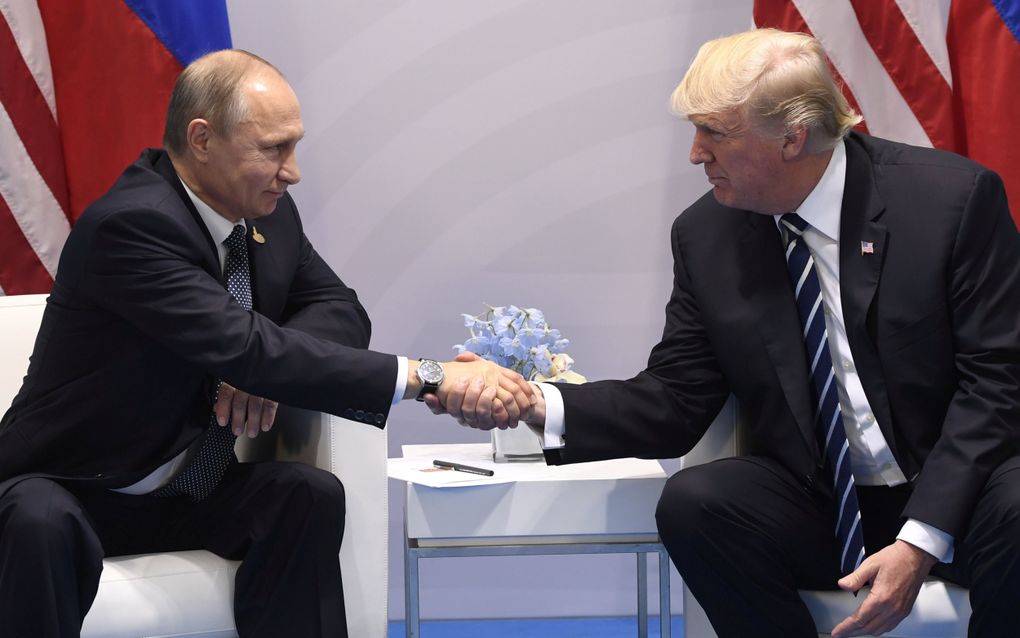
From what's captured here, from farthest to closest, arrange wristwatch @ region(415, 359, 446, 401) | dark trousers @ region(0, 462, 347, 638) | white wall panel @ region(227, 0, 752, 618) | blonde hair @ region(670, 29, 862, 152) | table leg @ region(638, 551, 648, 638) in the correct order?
white wall panel @ region(227, 0, 752, 618) → table leg @ region(638, 551, 648, 638) → wristwatch @ region(415, 359, 446, 401) → blonde hair @ region(670, 29, 862, 152) → dark trousers @ region(0, 462, 347, 638)

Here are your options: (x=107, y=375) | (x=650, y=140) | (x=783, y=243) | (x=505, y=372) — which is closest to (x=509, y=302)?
(x=650, y=140)

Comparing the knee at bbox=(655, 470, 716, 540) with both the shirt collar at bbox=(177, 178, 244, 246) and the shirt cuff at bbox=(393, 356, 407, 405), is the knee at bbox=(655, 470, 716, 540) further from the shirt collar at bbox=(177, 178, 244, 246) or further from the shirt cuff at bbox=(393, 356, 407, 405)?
the shirt collar at bbox=(177, 178, 244, 246)

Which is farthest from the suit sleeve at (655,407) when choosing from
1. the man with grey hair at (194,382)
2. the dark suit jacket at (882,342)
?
the man with grey hair at (194,382)

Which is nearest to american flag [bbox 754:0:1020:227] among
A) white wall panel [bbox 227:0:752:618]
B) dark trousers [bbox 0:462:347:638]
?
white wall panel [bbox 227:0:752:618]

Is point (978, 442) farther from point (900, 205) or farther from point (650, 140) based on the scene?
point (650, 140)

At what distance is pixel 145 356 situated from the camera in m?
2.40

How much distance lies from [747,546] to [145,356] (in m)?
1.22

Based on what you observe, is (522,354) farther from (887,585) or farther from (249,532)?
(887,585)

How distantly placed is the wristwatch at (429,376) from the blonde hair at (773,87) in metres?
0.74

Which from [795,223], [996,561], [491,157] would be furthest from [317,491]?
[491,157]

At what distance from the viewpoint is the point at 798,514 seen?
239 cm

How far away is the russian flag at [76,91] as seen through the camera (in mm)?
3359

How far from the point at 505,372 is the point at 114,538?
0.88 meters

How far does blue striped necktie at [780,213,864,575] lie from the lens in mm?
2359
